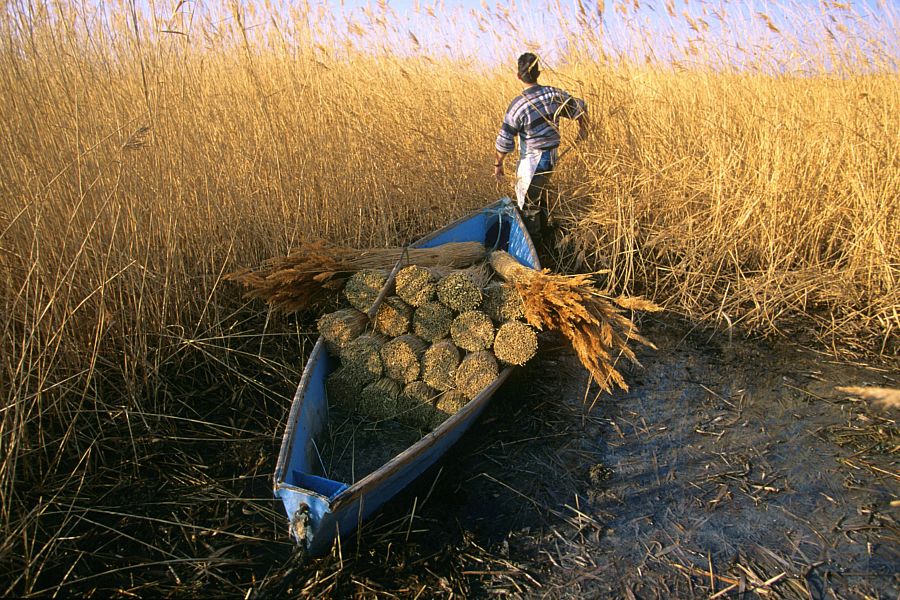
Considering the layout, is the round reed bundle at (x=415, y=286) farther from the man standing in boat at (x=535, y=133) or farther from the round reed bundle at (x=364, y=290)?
the man standing in boat at (x=535, y=133)

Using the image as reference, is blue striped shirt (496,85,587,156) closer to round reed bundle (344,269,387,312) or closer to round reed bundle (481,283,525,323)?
round reed bundle (481,283,525,323)

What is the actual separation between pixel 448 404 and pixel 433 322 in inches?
18.4

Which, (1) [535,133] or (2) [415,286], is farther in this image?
(1) [535,133]

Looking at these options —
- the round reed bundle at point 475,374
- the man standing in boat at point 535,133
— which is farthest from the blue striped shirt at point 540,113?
the round reed bundle at point 475,374

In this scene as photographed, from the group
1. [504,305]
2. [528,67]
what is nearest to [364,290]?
[504,305]

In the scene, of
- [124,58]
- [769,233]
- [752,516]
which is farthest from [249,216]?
[769,233]

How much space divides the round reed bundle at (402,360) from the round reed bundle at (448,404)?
20cm

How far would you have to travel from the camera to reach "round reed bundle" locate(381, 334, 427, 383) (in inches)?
116

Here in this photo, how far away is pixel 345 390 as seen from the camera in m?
2.97

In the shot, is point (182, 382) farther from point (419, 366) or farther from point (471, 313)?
point (471, 313)

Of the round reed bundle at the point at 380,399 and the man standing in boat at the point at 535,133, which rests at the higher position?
the man standing in boat at the point at 535,133

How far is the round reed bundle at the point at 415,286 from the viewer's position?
310 cm

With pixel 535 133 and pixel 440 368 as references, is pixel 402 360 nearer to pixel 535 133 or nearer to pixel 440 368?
pixel 440 368

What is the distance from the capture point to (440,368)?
9.58 feet
